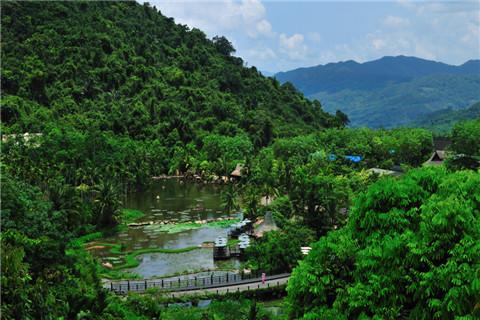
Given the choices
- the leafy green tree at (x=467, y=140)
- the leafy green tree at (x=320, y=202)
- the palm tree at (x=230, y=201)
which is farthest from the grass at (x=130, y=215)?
the leafy green tree at (x=467, y=140)

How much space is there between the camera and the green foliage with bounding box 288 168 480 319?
1092cm

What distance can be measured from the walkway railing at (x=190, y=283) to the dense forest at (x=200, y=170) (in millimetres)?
1220

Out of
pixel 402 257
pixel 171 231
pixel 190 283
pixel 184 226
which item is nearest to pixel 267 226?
pixel 171 231

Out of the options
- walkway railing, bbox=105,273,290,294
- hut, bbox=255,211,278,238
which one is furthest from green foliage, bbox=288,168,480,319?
hut, bbox=255,211,278,238

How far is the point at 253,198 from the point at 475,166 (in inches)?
580

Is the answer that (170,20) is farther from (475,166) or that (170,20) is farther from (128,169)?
(475,166)

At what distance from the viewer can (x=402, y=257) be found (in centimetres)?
1159

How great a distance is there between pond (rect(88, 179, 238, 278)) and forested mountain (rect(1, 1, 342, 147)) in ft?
43.4

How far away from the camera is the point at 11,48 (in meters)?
77.2

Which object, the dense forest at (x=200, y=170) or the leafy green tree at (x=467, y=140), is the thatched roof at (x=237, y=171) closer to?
the dense forest at (x=200, y=170)

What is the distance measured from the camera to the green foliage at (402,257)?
35.8 ft

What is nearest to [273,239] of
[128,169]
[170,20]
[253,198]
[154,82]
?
[253,198]

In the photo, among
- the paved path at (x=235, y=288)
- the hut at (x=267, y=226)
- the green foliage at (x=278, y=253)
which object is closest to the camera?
the paved path at (x=235, y=288)

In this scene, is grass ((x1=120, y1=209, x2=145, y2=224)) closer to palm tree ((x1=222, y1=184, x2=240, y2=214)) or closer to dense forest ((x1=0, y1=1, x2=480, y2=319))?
dense forest ((x1=0, y1=1, x2=480, y2=319))
